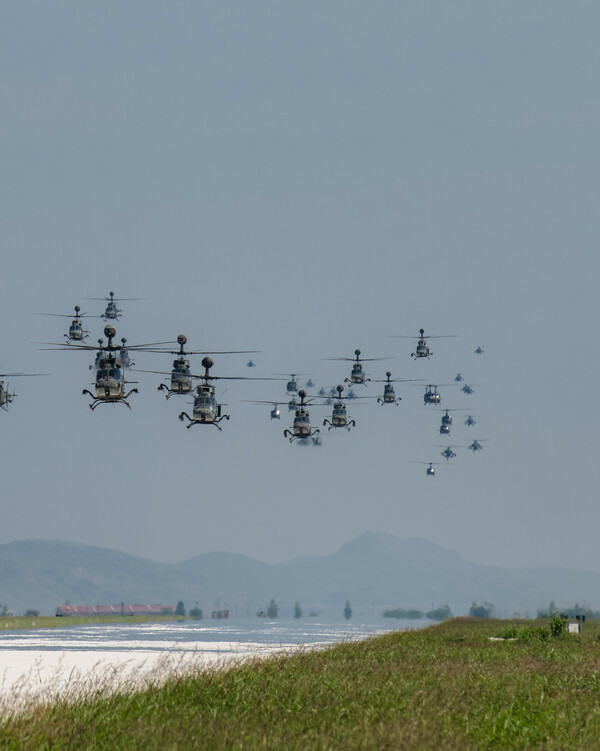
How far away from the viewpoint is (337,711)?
2595 centimetres

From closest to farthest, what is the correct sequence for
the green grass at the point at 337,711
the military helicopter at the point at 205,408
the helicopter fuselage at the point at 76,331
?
1. the green grass at the point at 337,711
2. the military helicopter at the point at 205,408
3. the helicopter fuselage at the point at 76,331

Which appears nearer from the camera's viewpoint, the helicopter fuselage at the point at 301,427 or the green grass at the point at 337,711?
the green grass at the point at 337,711

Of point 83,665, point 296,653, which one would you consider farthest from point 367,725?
point 83,665

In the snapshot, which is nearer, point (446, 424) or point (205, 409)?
point (205, 409)

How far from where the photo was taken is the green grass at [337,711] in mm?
21828

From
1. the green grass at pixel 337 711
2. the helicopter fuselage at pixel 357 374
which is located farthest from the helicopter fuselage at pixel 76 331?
the green grass at pixel 337 711

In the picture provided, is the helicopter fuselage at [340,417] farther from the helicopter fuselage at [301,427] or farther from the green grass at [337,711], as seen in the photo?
the green grass at [337,711]

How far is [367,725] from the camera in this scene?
73.4 feet

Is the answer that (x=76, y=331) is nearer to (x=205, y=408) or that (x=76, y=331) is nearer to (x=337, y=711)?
(x=205, y=408)

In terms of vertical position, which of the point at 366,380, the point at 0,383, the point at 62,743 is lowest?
the point at 62,743

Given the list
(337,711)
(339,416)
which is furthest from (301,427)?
(337,711)

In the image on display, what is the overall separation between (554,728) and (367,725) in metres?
4.83

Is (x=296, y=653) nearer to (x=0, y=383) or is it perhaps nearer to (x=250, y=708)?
(x=250, y=708)

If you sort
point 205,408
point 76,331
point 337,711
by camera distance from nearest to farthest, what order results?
point 337,711, point 205,408, point 76,331
